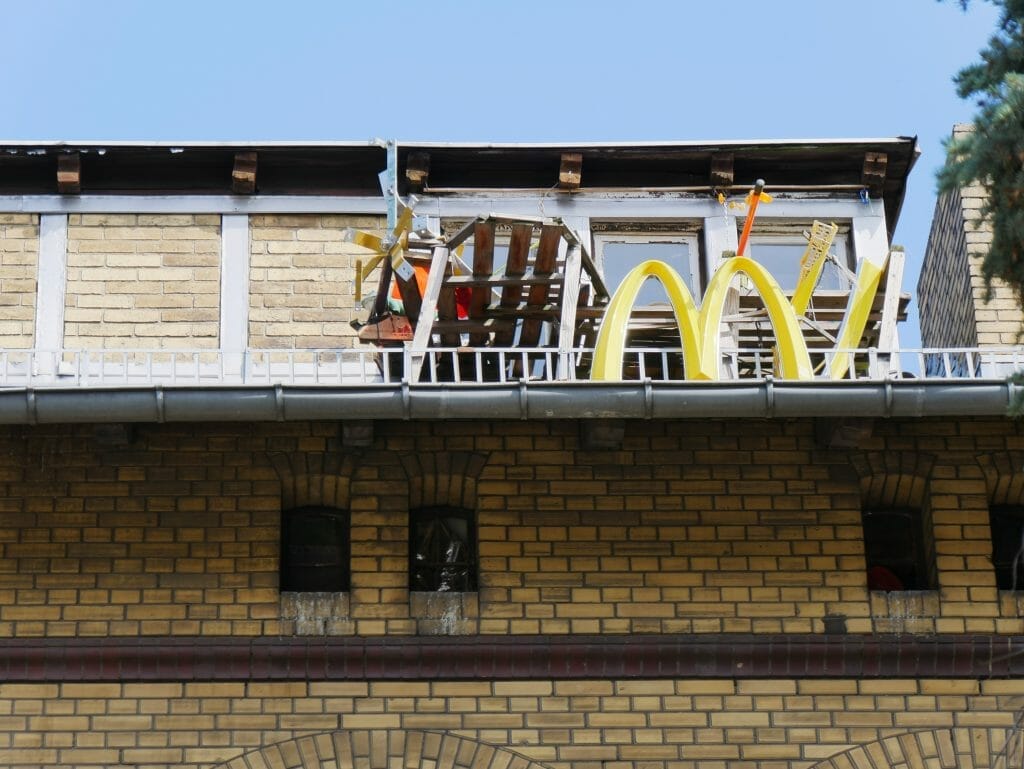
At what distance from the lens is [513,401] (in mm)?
16625

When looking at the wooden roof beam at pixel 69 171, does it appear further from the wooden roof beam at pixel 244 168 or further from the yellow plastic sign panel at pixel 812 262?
the yellow plastic sign panel at pixel 812 262

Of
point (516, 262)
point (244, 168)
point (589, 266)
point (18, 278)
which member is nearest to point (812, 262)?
point (589, 266)

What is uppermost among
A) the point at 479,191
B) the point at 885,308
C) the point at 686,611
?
the point at 479,191

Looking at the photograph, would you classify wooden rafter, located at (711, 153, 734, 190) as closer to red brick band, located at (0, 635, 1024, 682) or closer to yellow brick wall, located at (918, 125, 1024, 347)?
yellow brick wall, located at (918, 125, 1024, 347)

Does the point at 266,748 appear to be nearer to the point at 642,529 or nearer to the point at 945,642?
the point at 642,529

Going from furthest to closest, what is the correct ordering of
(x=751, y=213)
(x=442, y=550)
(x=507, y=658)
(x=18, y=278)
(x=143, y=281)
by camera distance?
(x=143, y=281) < (x=18, y=278) < (x=751, y=213) < (x=442, y=550) < (x=507, y=658)

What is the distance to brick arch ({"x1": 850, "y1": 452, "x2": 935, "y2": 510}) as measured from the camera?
1794 cm

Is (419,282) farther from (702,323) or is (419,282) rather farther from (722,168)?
(722,168)

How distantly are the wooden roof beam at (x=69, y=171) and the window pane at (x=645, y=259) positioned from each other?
A: 4814 millimetres

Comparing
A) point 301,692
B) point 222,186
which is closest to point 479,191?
point 222,186

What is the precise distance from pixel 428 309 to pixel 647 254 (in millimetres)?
3204

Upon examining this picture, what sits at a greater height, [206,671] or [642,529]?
[642,529]

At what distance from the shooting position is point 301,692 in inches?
671

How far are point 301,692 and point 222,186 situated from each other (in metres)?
5.17
